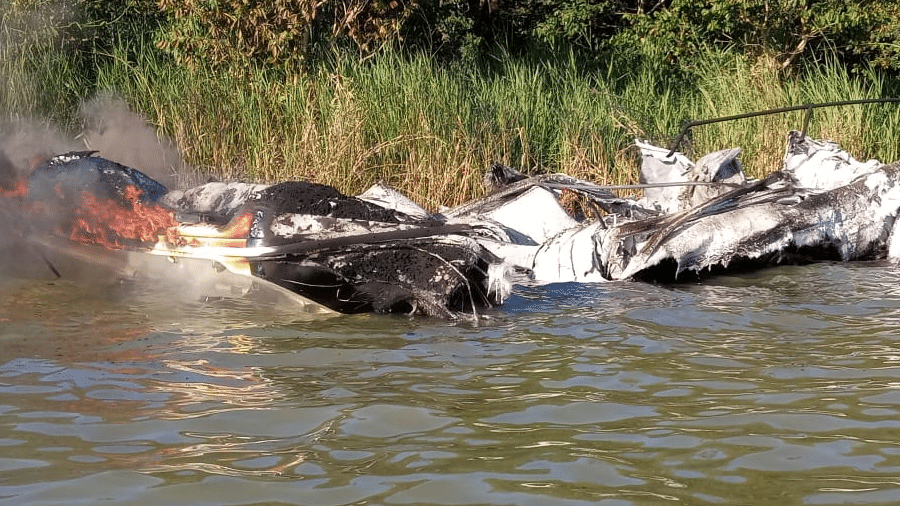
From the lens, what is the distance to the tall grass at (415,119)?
1015 centimetres

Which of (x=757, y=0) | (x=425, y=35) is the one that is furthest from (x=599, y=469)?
(x=425, y=35)

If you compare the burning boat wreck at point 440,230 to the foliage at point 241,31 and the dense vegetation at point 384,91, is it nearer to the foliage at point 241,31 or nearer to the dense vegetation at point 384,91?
the dense vegetation at point 384,91

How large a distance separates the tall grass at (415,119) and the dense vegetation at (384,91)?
0.06 ft

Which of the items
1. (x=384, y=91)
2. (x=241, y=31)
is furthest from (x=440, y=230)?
(x=241, y=31)

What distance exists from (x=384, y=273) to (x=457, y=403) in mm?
1971

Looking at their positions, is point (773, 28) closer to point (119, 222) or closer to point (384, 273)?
point (384, 273)

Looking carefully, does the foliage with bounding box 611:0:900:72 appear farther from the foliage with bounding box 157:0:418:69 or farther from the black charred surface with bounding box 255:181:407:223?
the black charred surface with bounding box 255:181:407:223

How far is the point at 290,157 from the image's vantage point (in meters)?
10.1

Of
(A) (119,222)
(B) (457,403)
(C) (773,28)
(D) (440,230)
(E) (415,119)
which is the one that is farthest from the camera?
(C) (773,28)

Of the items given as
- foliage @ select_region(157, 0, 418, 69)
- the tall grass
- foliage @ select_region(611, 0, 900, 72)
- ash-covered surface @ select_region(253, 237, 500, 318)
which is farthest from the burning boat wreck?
foliage @ select_region(611, 0, 900, 72)

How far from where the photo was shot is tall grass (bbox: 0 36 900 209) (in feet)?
33.3

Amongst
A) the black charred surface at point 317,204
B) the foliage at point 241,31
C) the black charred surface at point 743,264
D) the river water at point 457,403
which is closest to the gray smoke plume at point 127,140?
the foliage at point 241,31

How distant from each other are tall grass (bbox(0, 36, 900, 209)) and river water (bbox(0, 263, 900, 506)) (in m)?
3.37

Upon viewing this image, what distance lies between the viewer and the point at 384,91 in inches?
410
